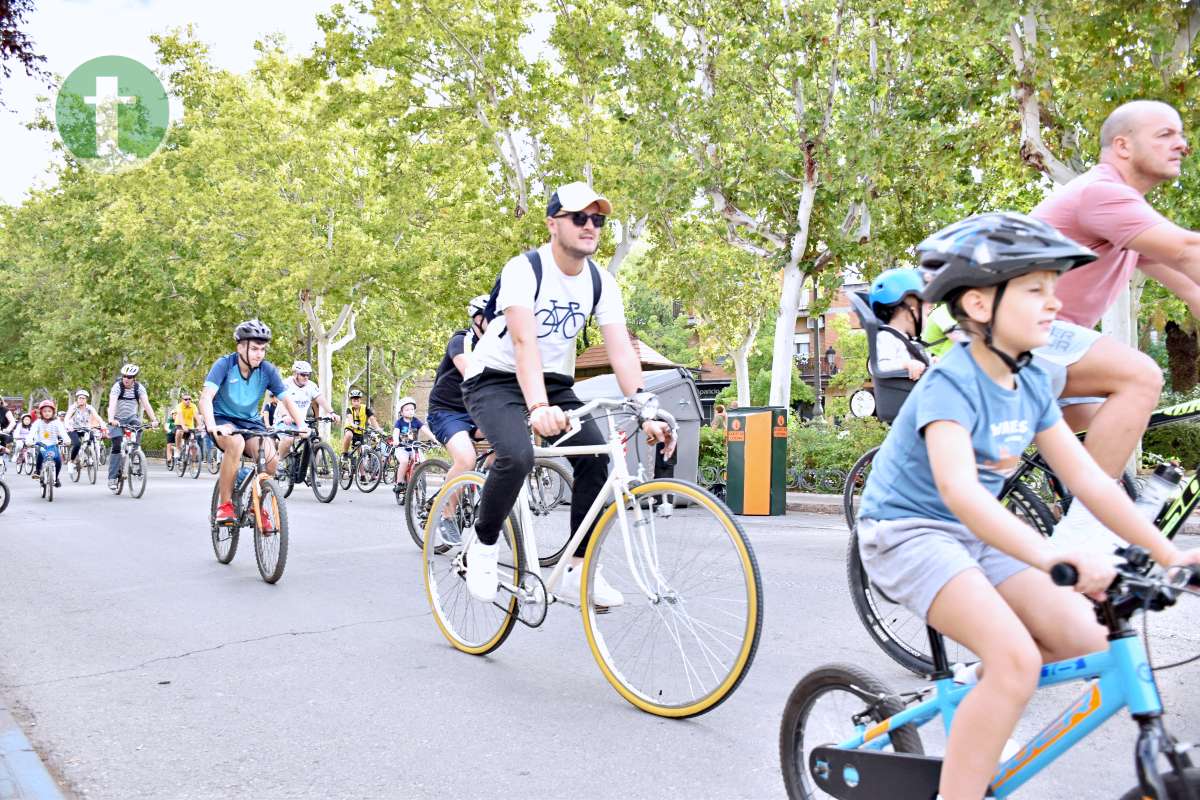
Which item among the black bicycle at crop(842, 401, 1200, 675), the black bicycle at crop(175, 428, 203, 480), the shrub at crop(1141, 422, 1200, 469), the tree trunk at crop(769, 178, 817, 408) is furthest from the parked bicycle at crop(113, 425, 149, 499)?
the black bicycle at crop(842, 401, 1200, 675)

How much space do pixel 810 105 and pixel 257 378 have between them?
45.3 ft

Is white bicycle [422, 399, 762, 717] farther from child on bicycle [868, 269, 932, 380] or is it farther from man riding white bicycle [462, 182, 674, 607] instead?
child on bicycle [868, 269, 932, 380]

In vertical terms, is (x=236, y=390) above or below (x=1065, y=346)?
below

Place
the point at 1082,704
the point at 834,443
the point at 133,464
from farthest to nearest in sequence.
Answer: the point at 133,464
the point at 834,443
the point at 1082,704

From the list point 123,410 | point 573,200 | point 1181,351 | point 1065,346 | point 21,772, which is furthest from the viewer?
point 1181,351

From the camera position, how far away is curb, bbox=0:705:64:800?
3.37 metres

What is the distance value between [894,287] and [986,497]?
10.7 ft

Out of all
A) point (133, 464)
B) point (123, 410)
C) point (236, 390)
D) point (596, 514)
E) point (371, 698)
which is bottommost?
point (133, 464)

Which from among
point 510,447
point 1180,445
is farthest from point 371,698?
point 1180,445

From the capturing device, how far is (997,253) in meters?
2.29

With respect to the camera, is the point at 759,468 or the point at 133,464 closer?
the point at 759,468

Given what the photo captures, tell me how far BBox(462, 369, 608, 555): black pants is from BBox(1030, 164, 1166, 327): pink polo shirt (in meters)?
1.89

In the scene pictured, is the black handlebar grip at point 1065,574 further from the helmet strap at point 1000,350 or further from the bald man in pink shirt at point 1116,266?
the bald man in pink shirt at point 1116,266

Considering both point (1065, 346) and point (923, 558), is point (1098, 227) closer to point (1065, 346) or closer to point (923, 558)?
point (1065, 346)
